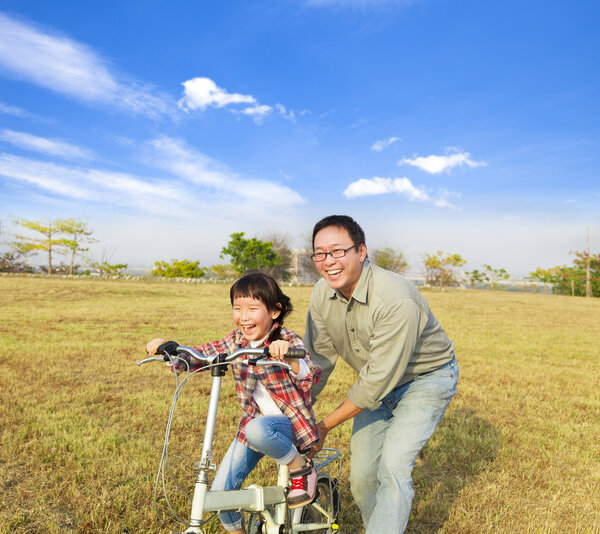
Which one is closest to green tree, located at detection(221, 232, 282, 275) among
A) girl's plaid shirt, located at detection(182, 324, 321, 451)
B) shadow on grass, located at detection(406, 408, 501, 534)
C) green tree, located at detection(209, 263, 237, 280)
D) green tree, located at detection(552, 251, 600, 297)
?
green tree, located at detection(209, 263, 237, 280)

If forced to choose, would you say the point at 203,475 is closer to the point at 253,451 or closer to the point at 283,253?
the point at 253,451

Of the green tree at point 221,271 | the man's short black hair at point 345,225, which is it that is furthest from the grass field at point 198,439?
the green tree at point 221,271

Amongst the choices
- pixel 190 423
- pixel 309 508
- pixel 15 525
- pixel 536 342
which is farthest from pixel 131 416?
pixel 536 342

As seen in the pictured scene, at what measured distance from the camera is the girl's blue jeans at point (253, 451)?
8.87ft

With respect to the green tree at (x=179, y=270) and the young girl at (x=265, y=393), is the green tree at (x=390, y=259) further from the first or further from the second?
the young girl at (x=265, y=393)

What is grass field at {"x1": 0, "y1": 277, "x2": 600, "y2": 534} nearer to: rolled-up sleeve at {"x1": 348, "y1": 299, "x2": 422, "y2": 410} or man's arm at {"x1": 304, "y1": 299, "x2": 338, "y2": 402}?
man's arm at {"x1": 304, "y1": 299, "x2": 338, "y2": 402}

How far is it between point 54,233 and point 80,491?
4225 cm

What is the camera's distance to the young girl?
2.91 m

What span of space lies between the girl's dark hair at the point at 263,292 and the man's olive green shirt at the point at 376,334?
1.69ft

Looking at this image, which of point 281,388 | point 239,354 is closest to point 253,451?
point 281,388

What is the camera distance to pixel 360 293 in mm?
3182

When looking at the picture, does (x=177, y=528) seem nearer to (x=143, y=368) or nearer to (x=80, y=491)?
(x=80, y=491)

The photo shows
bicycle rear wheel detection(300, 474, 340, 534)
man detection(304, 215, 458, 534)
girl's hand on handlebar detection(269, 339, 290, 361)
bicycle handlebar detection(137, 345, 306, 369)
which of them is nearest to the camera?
bicycle handlebar detection(137, 345, 306, 369)

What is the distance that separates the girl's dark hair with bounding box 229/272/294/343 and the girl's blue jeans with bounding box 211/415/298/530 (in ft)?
1.71
